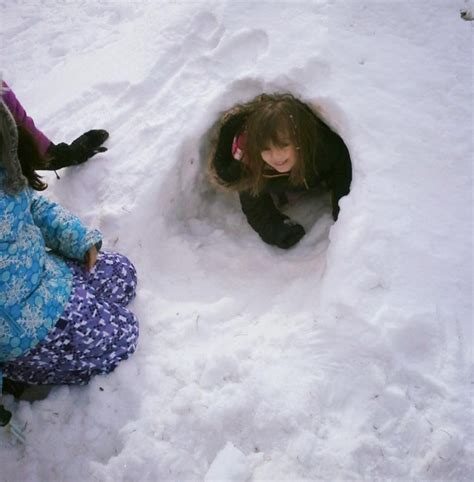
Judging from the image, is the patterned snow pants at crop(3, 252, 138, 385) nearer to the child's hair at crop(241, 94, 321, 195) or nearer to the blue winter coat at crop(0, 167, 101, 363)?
the blue winter coat at crop(0, 167, 101, 363)

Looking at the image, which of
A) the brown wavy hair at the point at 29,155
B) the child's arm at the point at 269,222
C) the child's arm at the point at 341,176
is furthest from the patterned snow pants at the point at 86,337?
the child's arm at the point at 341,176

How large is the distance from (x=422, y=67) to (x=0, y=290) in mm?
2321

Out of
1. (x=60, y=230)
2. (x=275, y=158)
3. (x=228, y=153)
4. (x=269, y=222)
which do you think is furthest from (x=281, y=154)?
(x=60, y=230)

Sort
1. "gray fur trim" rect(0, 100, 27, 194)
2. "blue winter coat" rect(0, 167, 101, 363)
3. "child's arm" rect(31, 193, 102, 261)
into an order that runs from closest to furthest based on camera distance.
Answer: "gray fur trim" rect(0, 100, 27, 194) → "blue winter coat" rect(0, 167, 101, 363) → "child's arm" rect(31, 193, 102, 261)

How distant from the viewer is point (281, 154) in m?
2.48

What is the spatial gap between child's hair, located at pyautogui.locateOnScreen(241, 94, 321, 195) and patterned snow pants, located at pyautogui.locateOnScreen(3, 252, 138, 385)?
91cm

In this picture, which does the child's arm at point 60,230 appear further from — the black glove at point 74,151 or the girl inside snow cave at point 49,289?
the black glove at point 74,151

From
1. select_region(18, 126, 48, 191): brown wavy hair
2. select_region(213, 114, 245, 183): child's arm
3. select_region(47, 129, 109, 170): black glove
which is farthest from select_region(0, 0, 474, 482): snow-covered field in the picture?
select_region(18, 126, 48, 191): brown wavy hair

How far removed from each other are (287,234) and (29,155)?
1450mm

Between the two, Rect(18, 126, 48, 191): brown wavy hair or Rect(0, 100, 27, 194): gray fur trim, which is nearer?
Rect(0, 100, 27, 194): gray fur trim

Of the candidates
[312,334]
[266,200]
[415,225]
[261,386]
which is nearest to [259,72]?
[266,200]

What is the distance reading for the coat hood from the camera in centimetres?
166

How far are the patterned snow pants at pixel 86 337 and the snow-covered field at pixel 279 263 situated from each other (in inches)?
3.9

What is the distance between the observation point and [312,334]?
2205mm
